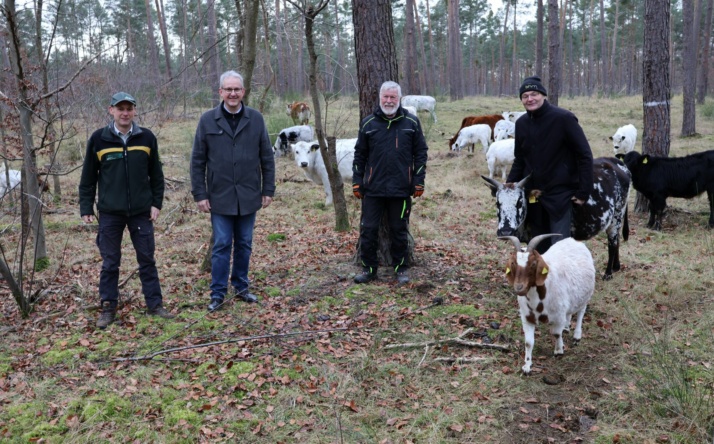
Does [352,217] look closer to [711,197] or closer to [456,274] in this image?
[456,274]

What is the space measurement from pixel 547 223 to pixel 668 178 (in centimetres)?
527

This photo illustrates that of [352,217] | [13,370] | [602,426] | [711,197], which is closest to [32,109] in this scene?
[13,370]

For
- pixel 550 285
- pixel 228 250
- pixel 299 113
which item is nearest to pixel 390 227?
pixel 228 250

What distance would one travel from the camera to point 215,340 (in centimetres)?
480

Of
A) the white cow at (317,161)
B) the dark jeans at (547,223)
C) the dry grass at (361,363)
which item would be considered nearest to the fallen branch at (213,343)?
the dry grass at (361,363)

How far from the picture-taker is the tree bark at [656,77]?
9.07 m

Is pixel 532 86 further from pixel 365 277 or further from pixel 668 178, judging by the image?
pixel 668 178

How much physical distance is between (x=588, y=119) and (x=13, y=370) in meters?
24.0

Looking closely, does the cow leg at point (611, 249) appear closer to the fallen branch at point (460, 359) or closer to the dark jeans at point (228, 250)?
the fallen branch at point (460, 359)

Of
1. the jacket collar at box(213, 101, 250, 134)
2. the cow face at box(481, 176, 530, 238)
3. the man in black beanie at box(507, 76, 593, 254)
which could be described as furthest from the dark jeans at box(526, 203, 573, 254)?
the jacket collar at box(213, 101, 250, 134)

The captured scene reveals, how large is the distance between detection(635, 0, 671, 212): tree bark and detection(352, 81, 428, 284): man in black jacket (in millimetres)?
5855

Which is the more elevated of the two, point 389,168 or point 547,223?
point 389,168

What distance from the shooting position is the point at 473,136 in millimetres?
16562

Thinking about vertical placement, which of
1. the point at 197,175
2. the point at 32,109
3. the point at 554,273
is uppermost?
the point at 32,109
